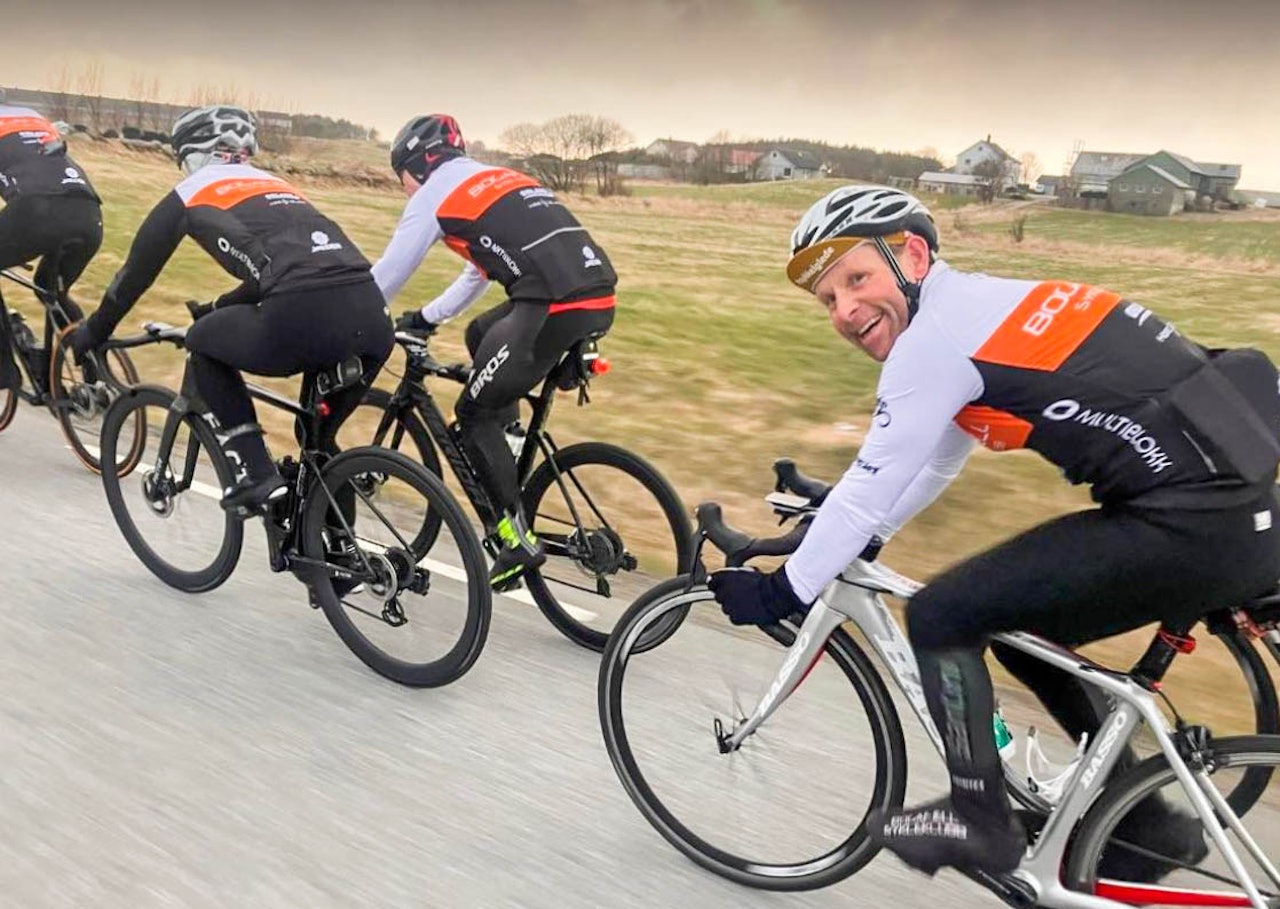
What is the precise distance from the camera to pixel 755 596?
2.40 m

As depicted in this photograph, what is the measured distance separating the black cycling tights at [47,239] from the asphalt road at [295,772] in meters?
2.18

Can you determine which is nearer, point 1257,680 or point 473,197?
point 1257,680

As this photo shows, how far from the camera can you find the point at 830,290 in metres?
2.35

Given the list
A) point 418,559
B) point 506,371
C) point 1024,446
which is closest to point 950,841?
point 1024,446

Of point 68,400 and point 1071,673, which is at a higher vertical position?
point 1071,673

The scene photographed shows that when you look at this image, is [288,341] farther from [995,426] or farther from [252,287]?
[995,426]

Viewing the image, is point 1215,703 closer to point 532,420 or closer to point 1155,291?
point 532,420

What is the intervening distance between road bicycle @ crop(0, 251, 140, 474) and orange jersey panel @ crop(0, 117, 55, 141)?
0.83 meters

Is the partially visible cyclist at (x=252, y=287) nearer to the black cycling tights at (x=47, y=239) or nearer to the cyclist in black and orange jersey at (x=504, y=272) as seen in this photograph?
the cyclist in black and orange jersey at (x=504, y=272)

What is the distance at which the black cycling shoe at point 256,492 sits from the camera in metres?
3.91

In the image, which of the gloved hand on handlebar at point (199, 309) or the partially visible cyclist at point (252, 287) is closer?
the partially visible cyclist at point (252, 287)

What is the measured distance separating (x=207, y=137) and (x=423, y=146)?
32.8 inches

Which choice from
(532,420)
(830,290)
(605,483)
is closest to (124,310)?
(532,420)

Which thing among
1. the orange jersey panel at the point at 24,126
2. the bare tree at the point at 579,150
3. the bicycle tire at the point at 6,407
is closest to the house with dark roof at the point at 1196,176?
the bare tree at the point at 579,150
